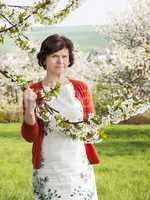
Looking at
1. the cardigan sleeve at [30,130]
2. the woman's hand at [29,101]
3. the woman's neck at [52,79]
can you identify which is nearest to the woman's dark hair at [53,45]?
the woman's neck at [52,79]

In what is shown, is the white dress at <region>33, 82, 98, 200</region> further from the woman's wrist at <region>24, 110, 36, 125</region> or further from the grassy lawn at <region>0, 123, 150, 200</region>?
the grassy lawn at <region>0, 123, 150, 200</region>

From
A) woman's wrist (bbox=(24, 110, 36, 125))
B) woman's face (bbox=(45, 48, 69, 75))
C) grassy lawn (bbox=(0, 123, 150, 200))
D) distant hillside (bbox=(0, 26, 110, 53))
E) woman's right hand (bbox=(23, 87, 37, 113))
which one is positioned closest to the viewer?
→ woman's right hand (bbox=(23, 87, 37, 113))

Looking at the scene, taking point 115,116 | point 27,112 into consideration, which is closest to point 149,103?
point 115,116

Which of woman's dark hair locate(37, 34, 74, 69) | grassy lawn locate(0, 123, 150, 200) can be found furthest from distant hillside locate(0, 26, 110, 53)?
woman's dark hair locate(37, 34, 74, 69)

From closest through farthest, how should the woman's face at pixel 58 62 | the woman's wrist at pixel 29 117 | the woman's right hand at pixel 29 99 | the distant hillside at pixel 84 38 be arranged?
the woman's right hand at pixel 29 99 → the woman's wrist at pixel 29 117 → the woman's face at pixel 58 62 → the distant hillside at pixel 84 38

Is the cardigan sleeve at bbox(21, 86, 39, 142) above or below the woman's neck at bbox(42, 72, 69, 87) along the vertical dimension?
below

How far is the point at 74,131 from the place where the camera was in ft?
16.4

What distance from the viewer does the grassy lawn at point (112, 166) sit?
36.7 feet

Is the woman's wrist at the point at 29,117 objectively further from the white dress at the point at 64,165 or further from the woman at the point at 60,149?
the white dress at the point at 64,165

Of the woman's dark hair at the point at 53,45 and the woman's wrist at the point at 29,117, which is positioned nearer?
the woman's wrist at the point at 29,117

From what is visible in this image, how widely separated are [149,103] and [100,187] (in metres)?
7.22

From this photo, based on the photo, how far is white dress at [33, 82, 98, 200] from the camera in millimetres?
5688

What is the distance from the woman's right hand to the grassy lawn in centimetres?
543

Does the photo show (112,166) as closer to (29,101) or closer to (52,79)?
(52,79)
